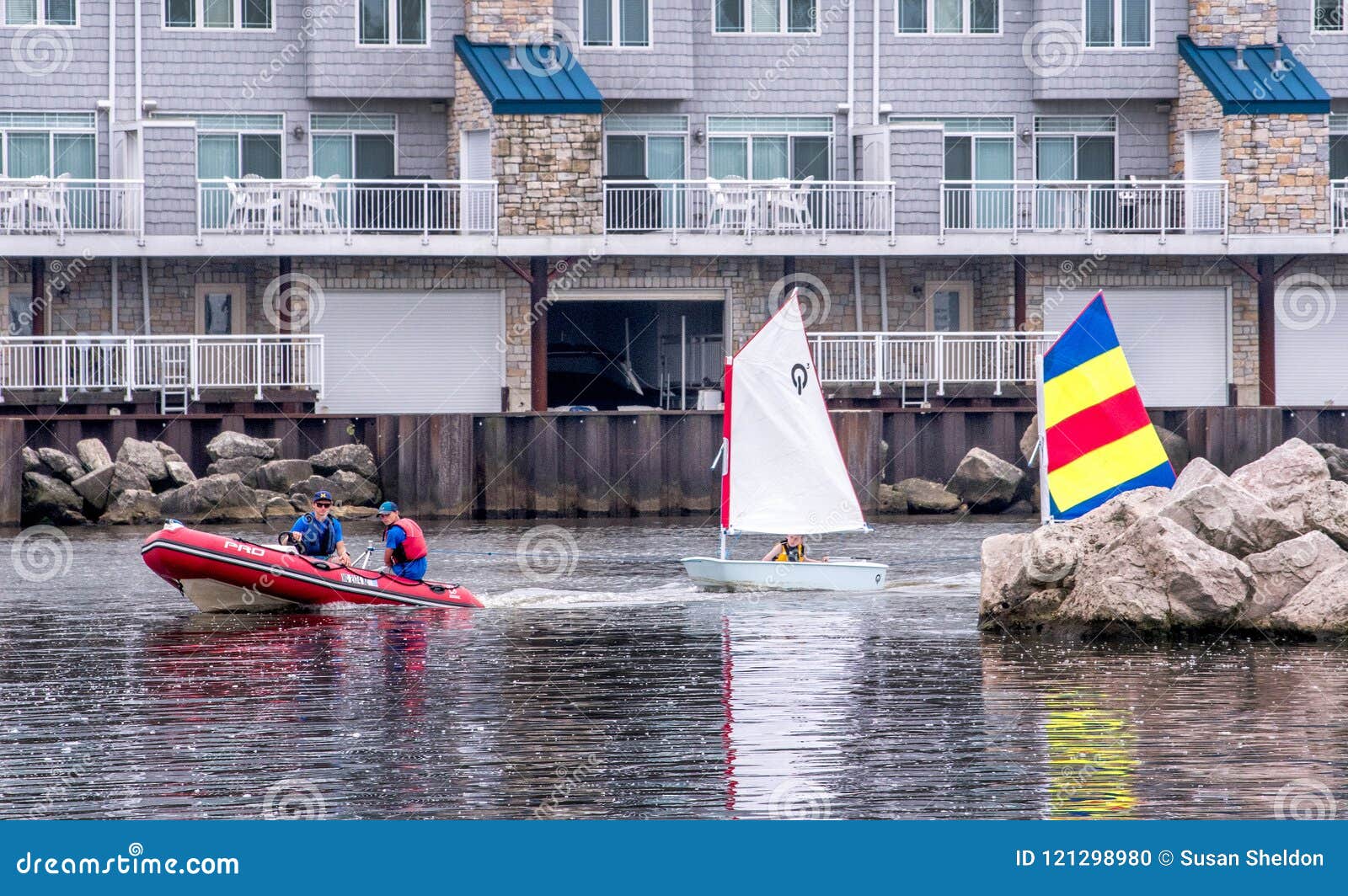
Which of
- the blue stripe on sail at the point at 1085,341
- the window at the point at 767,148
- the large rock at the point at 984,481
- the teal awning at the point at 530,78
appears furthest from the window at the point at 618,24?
the blue stripe on sail at the point at 1085,341

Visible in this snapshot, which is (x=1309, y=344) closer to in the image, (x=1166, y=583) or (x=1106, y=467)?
(x=1106, y=467)

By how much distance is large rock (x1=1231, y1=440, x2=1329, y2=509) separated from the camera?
76.4 ft

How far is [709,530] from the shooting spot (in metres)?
35.5

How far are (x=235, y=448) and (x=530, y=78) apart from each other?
965cm

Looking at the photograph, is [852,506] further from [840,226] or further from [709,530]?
[840,226]

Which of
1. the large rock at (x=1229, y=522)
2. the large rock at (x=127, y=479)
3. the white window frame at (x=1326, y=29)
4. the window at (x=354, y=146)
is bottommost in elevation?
the large rock at (x=1229, y=522)

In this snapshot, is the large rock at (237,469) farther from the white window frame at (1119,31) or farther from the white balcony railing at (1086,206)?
the white window frame at (1119,31)

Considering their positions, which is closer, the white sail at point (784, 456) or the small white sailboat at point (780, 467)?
the small white sailboat at point (780, 467)

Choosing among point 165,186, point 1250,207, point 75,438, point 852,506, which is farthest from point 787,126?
point 852,506

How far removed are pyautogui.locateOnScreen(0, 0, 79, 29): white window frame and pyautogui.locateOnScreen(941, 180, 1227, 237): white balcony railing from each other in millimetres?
17694

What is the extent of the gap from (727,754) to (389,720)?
2925mm

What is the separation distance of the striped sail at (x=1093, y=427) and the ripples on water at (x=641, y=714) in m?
2.29

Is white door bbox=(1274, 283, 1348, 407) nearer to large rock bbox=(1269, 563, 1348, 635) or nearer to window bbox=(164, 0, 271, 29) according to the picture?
window bbox=(164, 0, 271, 29)

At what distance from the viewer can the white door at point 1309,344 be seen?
44469mm
